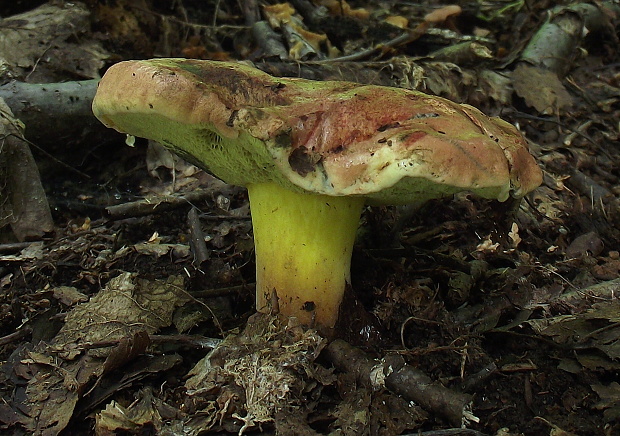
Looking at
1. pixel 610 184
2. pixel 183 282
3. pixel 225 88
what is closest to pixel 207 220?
pixel 183 282

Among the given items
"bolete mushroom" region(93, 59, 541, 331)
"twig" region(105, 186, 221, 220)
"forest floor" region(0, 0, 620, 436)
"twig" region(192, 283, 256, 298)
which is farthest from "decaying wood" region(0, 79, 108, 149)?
"twig" region(192, 283, 256, 298)

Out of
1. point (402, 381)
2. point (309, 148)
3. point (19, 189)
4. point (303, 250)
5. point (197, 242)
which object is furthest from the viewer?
point (19, 189)

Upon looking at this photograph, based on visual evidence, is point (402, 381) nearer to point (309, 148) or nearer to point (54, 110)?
point (309, 148)

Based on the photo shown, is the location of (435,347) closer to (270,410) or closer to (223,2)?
(270,410)

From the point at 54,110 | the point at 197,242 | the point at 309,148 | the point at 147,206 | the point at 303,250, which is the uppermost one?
the point at 309,148

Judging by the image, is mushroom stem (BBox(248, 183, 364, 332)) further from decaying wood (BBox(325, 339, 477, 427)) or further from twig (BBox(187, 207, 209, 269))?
twig (BBox(187, 207, 209, 269))

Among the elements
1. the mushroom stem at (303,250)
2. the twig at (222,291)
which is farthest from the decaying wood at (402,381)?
the twig at (222,291)

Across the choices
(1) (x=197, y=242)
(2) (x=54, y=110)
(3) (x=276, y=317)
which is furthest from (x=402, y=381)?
(2) (x=54, y=110)
